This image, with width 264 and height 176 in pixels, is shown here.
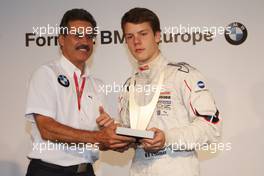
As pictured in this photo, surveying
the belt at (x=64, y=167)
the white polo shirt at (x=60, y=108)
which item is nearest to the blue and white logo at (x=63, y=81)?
the white polo shirt at (x=60, y=108)

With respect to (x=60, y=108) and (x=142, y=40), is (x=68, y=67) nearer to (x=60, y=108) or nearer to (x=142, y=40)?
(x=60, y=108)

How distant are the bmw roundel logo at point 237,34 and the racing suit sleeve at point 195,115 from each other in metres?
0.92

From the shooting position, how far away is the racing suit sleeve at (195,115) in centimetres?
161

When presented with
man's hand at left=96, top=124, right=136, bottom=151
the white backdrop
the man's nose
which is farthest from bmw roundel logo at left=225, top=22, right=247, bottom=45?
man's hand at left=96, top=124, right=136, bottom=151

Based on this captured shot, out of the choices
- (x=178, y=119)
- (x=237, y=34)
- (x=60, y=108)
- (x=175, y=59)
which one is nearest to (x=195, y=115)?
(x=178, y=119)

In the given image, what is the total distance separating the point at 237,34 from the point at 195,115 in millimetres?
1088

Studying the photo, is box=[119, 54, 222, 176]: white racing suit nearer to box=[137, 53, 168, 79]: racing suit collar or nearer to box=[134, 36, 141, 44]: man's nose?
box=[137, 53, 168, 79]: racing suit collar

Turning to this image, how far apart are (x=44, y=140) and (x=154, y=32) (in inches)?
29.4

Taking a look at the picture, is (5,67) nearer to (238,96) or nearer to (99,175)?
(99,175)

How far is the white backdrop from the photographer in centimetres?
252

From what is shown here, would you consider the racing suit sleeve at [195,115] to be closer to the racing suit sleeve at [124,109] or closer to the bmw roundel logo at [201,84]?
the bmw roundel logo at [201,84]

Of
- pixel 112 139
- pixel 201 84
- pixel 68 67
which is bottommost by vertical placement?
pixel 112 139

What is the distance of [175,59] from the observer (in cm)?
260

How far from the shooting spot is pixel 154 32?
185 centimetres
